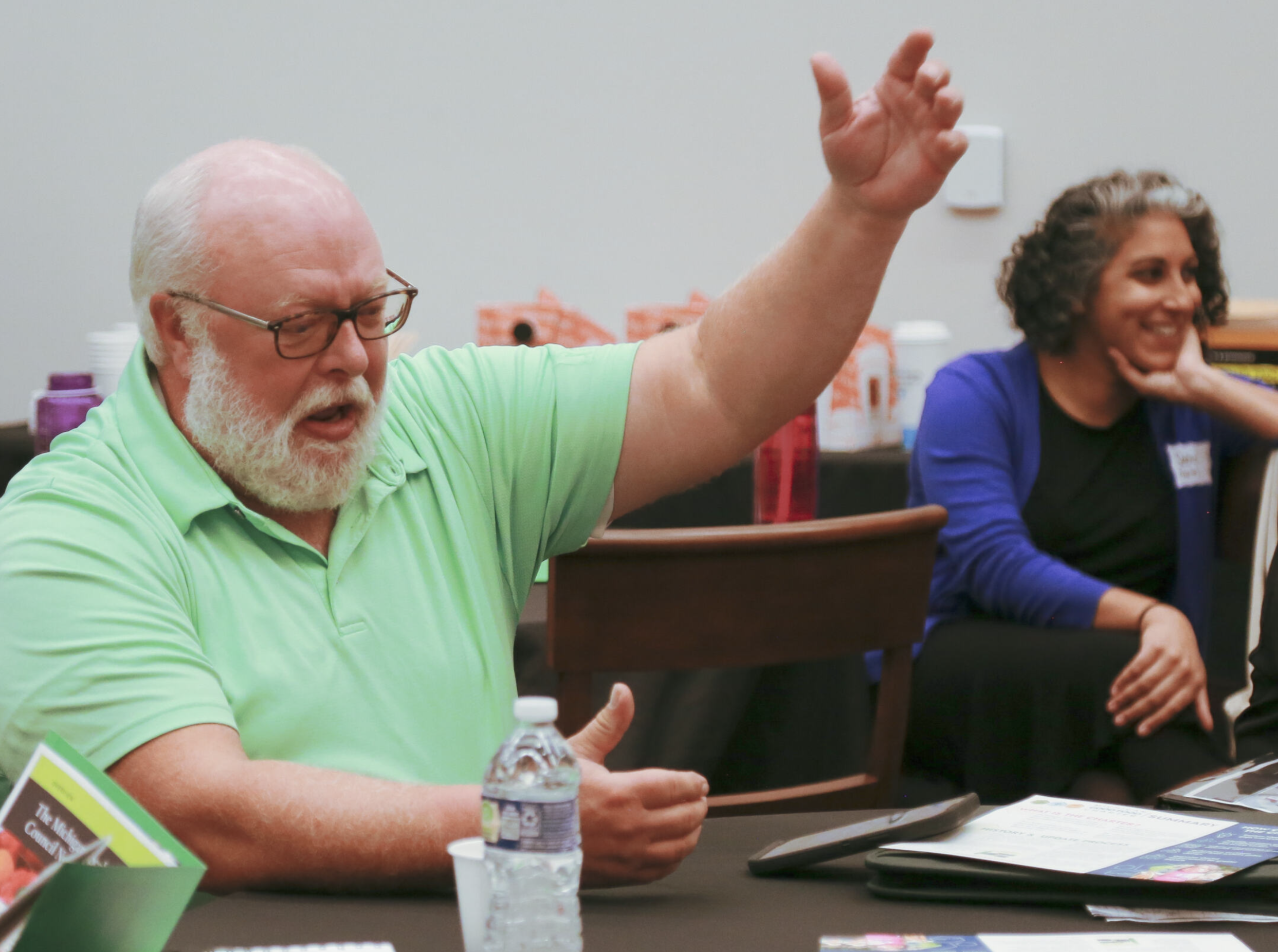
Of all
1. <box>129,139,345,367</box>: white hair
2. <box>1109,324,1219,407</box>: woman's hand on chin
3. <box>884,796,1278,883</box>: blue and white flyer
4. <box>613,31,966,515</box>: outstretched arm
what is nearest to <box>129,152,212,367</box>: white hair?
<box>129,139,345,367</box>: white hair

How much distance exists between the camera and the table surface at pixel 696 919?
0.87 meters

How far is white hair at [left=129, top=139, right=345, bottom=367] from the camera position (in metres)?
1.33

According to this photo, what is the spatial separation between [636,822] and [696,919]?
76mm

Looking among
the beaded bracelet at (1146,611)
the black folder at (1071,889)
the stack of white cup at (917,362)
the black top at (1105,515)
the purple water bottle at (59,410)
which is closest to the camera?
the black folder at (1071,889)

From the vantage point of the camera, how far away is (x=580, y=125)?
3.79 m

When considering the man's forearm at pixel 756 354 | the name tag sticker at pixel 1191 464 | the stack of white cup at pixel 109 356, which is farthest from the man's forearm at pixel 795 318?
the stack of white cup at pixel 109 356

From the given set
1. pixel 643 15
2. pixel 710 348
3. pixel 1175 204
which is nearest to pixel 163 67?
pixel 643 15

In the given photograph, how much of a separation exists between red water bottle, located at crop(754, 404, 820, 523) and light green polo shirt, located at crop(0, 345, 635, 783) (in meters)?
1.02

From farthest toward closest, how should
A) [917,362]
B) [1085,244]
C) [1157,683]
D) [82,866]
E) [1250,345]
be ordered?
1. [917,362]
2. [1250,345]
3. [1085,244]
4. [1157,683]
5. [82,866]

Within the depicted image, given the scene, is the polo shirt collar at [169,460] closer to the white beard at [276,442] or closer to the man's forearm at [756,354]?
the white beard at [276,442]

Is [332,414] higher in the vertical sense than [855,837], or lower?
higher

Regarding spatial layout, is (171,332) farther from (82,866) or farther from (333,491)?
(82,866)

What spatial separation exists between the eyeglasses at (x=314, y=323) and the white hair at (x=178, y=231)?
0.02 m

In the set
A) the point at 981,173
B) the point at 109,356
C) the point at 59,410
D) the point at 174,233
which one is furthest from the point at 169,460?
the point at 981,173
